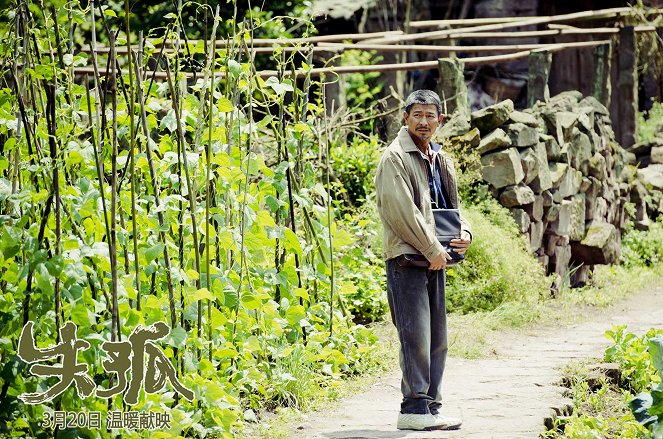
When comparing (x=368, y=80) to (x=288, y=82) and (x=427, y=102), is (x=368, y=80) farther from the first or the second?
(x=427, y=102)

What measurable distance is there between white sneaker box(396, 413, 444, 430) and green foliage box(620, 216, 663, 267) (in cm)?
636

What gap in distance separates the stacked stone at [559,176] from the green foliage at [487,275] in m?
0.59

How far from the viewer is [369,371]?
6.41m

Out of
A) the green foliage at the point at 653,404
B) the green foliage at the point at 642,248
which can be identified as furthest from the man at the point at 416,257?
the green foliage at the point at 642,248

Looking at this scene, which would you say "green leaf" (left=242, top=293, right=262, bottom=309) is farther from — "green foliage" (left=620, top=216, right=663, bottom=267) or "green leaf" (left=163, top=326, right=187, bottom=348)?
"green foliage" (left=620, top=216, right=663, bottom=267)

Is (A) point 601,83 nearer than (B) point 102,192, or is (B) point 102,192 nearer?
(B) point 102,192

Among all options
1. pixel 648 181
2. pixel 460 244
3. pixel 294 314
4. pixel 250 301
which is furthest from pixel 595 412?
pixel 648 181

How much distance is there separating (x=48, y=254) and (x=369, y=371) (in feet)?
8.38

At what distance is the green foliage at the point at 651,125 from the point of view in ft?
45.0

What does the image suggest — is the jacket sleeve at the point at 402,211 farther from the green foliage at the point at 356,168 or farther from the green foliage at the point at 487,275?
the green foliage at the point at 356,168

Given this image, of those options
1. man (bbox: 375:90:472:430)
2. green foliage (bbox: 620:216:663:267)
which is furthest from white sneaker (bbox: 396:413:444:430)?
green foliage (bbox: 620:216:663:267)

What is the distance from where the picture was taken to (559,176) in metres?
9.57

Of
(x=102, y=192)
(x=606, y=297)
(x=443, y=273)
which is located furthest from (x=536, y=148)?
(x=102, y=192)

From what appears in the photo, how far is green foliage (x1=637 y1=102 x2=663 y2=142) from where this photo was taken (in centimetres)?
1371
